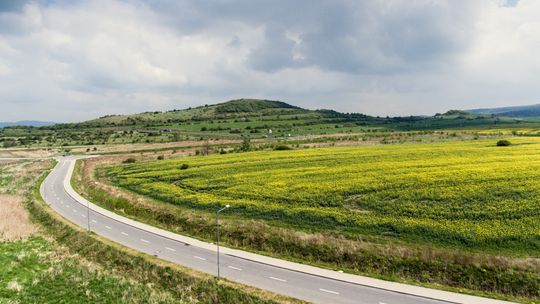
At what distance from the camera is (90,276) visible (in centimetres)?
3403

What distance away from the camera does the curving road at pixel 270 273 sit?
27.4 metres

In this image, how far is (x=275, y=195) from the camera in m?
51.4

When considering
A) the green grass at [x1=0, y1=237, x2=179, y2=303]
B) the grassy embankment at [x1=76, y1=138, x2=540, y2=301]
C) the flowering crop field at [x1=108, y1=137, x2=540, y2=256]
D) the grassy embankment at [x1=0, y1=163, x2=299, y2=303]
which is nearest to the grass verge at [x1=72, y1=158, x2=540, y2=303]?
the grassy embankment at [x1=76, y1=138, x2=540, y2=301]

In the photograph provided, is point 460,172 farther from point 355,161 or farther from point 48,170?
point 48,170

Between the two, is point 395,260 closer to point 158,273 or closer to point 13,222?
point 158,273

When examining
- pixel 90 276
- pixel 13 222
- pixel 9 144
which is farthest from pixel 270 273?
pixel 9 144

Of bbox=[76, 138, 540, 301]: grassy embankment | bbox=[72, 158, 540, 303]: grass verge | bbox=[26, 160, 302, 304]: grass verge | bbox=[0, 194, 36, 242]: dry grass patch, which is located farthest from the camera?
bbox=[0, 194, 36, 242]: dry grass patch

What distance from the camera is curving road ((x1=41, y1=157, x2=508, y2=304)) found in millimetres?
27406

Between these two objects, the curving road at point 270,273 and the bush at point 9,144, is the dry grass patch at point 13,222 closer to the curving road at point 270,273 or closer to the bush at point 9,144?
the curving road at point 270,273

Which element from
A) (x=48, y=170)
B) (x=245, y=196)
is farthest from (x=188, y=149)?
(x=245, y=196)

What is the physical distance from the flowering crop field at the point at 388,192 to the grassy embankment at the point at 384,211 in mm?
177

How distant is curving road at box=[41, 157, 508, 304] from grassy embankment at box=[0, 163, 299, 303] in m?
1.62

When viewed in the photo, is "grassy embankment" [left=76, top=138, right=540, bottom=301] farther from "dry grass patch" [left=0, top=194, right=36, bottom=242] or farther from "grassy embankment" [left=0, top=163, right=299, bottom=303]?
"dry grass patch" [left=0, top=194, right=36, bottom=242]

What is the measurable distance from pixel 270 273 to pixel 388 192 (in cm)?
2384
